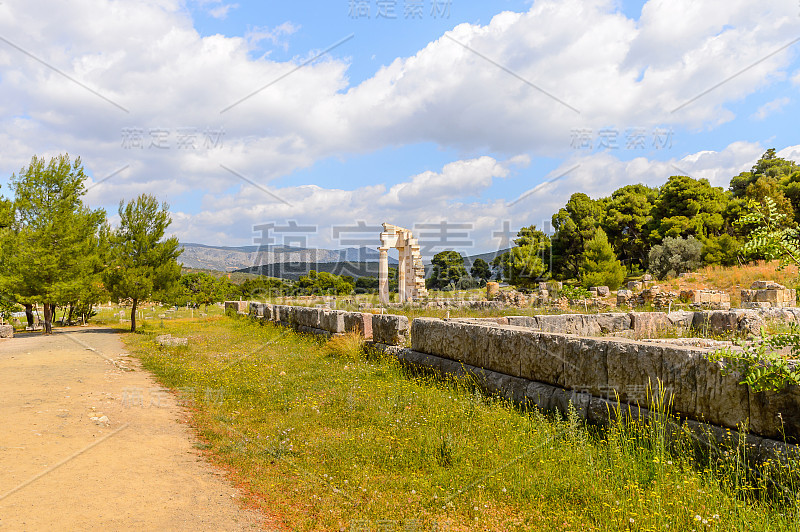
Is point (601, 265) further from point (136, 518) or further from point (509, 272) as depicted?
point (136, 518)

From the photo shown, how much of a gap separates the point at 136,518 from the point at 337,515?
146cm

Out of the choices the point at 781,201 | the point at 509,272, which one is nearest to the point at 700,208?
the point at 781,201

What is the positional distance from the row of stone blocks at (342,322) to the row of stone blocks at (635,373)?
8.67ft

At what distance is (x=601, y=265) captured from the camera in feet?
115

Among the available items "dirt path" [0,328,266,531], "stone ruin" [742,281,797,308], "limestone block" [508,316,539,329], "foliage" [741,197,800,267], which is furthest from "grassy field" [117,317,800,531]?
"stone ruin" [742,281,797,308]

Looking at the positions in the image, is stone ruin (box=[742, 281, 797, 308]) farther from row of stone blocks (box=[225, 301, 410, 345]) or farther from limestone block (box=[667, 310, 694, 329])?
row of stone blocks (box=[225, 301, 410, 345])

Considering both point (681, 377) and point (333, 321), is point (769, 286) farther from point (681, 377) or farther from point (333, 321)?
point (681, 377)

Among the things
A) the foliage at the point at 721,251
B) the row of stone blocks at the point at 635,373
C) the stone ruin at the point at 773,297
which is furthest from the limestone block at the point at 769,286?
the row of stone blocks at the point at 635,373

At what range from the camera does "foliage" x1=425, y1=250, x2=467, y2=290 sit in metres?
57.8

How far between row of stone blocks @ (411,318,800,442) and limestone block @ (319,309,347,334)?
5.53 metres

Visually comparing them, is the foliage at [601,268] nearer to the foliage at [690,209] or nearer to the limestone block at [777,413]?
the foliage at [690,209]

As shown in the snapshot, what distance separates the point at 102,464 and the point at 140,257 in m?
15.2

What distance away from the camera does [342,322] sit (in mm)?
11609

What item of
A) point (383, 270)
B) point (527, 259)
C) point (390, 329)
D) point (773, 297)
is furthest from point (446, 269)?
point (390, 329)
